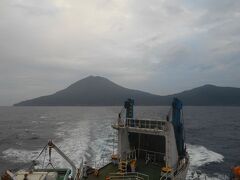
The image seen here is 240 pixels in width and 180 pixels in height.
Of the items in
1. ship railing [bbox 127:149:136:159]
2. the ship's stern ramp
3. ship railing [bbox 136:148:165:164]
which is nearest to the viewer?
the ship's stern ramp

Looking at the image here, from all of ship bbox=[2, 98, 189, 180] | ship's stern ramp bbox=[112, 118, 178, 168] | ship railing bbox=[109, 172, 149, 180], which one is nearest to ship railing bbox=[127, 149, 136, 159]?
ship bbox=[2, 98, 189, 180]

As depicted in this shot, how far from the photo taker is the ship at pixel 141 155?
22.4 m

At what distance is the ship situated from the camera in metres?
22.4

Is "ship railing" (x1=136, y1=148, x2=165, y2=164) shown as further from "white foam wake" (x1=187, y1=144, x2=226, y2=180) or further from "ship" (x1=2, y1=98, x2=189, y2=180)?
"white foam wake" (x1=187, y1=144, x2=226, y2=180)

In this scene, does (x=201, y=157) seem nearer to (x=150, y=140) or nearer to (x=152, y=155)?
(x=152, y=155)

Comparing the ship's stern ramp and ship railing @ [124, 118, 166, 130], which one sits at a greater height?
ship railing @ [124, 118, 166, 130]

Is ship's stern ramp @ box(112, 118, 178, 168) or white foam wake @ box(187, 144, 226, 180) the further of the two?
white foam wake @ box(187, 144, 226, 180)

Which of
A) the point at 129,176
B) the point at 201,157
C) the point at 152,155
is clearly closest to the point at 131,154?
the point at 152,155

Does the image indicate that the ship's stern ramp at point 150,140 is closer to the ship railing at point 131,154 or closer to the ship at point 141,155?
the ship at point 141,155

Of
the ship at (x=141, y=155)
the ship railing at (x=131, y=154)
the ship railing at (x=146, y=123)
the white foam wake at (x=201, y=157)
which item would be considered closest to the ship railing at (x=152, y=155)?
the ship at (x=141, y=155)

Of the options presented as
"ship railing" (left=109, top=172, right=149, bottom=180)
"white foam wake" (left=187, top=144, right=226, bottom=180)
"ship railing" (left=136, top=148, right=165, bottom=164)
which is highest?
"ship railing" (left=136, top=148, right=165, bottom=164)

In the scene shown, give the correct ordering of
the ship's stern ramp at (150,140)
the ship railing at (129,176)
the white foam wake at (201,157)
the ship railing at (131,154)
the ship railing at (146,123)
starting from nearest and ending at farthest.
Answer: the ship railing at (129,176) < the ship's stern ramp at (150,140) < the ship railing at (146,123) < the ship railing at (131,154) < the white foam wake at (201,157)

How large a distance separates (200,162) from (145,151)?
18081 mm

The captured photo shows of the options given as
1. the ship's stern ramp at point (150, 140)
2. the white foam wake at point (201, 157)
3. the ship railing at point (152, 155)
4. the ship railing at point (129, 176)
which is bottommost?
the white foam wake at point (201, 157)
